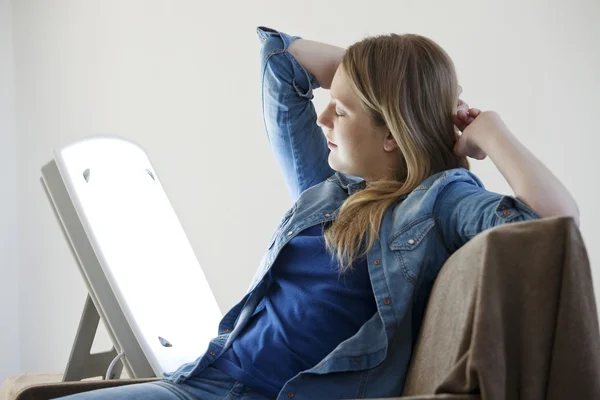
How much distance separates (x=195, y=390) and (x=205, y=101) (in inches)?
80.7

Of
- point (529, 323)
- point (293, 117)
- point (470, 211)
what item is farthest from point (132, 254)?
point (529, 323)

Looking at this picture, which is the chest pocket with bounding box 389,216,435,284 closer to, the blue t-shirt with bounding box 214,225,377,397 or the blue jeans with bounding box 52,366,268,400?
the blue t-shirt with bounding box 214,225,377,397

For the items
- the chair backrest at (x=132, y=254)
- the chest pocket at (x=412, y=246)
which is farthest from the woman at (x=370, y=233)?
the chair backrest at (x=132, y=254)

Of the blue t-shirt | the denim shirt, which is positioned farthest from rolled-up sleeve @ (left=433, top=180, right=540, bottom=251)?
the blue t-shirt

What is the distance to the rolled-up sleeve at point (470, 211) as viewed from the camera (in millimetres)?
1080

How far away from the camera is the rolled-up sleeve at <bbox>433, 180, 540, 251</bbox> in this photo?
3.54 ft

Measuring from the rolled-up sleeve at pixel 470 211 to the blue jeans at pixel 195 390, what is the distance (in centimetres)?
40

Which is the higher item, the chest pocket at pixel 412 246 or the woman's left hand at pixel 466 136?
the woman's left hand at pixel 466 136

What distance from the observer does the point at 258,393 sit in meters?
1.21

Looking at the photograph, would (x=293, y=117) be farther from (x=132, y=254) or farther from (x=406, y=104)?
(x=132, y=254)

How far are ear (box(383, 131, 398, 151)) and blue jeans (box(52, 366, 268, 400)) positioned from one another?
0.50m

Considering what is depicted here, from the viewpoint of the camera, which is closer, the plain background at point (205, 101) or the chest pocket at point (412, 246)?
the chest pocket at point (412, 246)

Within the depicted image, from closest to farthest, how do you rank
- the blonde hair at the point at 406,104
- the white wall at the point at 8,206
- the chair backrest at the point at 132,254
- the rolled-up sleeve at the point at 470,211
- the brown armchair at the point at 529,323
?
the brown armchair at the point at 529,323, the rolled-up sleeve at the point at 470,211, the blonde hair at the point at 406,104, the chair backrest at the point at 132,254, the white wall at the point at 8,206

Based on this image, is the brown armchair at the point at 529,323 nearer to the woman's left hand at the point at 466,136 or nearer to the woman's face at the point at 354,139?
the woman's left hand at the point at 466,136
